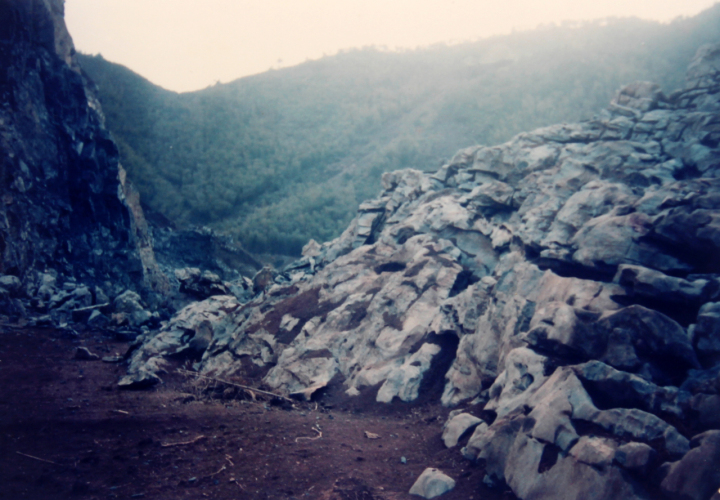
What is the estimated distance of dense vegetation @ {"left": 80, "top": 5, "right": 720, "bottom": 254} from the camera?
37.9 m

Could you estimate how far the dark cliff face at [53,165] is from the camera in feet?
47.6

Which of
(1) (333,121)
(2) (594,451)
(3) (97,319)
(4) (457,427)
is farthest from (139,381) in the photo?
(1) (333,121)

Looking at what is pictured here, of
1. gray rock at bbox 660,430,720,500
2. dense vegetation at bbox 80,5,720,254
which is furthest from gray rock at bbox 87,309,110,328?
dense vegetation at bbox 80,5,720,254

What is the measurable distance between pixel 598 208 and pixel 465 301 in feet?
13.2

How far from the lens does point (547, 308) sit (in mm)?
6449

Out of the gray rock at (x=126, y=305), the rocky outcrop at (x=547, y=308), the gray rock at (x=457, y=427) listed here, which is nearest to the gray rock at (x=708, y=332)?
the rocky outcrop at (x=547, y=308)

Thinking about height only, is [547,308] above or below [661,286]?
below

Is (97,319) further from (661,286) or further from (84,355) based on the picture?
(661,286)

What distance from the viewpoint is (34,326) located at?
11914 mm

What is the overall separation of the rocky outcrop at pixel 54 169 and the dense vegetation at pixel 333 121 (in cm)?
1728

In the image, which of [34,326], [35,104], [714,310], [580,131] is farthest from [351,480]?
[35,104]

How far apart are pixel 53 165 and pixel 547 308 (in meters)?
19.4

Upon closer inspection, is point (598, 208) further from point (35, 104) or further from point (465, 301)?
point (35, 104)

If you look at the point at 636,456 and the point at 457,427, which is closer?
the point at 636,456
